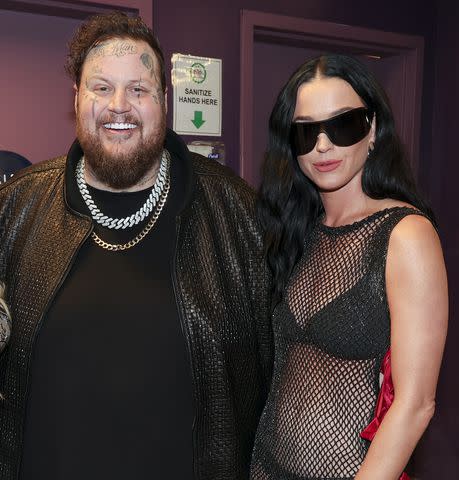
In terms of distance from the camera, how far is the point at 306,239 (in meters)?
1.85

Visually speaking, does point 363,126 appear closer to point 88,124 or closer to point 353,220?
point 353,220

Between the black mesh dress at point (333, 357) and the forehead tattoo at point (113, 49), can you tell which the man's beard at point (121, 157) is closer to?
the forehead tattoo at point (113, 49)

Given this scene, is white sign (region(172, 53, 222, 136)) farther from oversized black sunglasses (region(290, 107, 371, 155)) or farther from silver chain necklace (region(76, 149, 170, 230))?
oversized black sunglasses (region(290, 107, 371, 155))

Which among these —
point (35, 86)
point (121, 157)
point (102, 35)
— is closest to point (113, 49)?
point (102, 35)

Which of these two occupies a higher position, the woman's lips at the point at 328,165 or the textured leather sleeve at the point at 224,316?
the woman's lips at the point at 328,165

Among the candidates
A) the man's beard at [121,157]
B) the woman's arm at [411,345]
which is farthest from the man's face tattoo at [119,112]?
the woman's arm at [411,345]

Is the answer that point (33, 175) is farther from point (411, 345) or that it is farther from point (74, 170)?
point (411, 345)

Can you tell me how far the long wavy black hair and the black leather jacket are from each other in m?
0.09

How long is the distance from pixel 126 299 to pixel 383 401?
0.71m

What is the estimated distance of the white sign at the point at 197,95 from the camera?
286 cm

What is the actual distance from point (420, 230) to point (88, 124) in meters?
0.94

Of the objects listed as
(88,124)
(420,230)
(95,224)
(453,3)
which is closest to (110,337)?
(95,224)

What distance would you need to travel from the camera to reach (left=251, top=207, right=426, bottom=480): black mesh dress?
154 cm

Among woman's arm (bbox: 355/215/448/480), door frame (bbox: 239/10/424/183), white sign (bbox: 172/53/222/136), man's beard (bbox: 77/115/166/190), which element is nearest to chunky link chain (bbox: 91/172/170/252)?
man's beard (bbox: 77/115/166/190)
